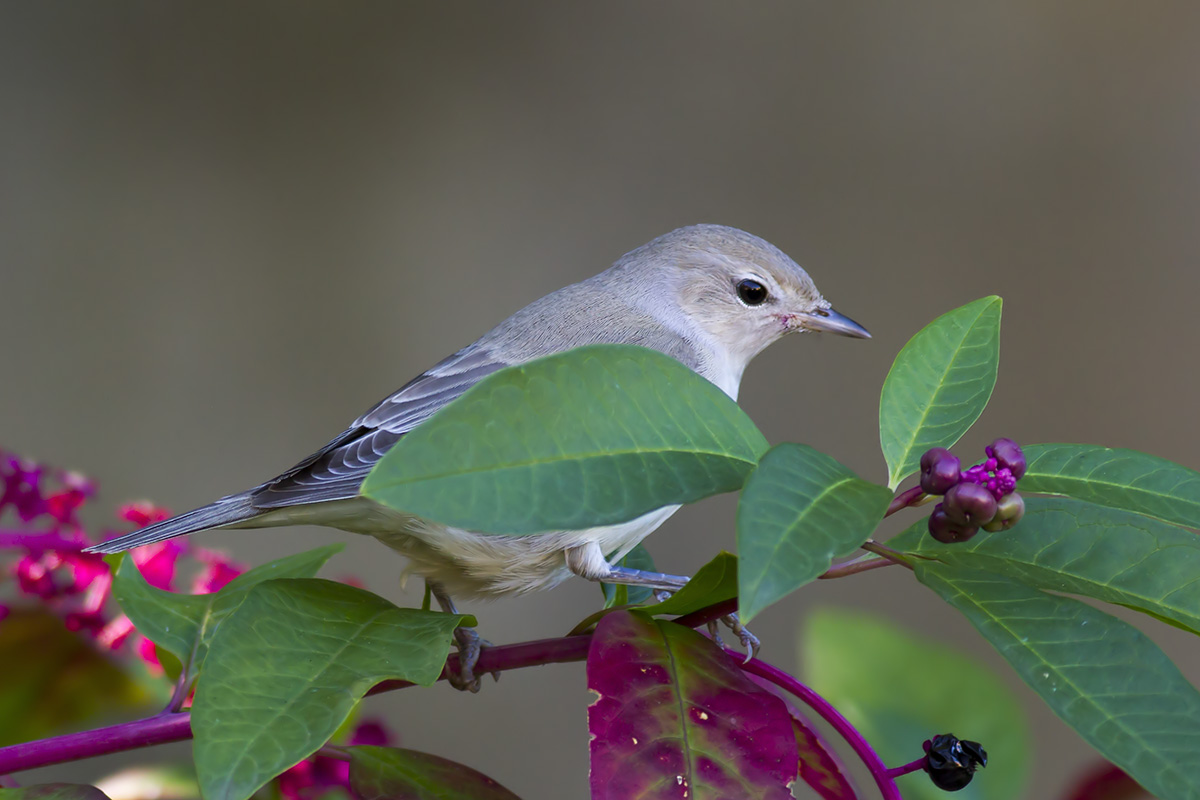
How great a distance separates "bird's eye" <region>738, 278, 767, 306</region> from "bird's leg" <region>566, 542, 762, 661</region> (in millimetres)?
809

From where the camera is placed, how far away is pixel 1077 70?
371cm

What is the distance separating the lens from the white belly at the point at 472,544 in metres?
→ 1.27

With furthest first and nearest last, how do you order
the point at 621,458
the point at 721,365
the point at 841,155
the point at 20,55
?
the point at 841,155 < the point at 20,55 < the point at 721,365 < the point at 621,458

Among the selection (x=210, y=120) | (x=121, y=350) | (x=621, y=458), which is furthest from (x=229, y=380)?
(x=621, y=458)

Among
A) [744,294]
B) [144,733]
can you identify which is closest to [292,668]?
[144,733]

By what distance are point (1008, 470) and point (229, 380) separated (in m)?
3.50

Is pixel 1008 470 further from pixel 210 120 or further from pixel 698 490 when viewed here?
pixel 210 120

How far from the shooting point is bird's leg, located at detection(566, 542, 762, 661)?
1.17 meters

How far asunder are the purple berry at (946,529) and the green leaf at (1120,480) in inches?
4.7

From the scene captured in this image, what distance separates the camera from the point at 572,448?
0.66 metres

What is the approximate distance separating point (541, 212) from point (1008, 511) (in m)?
3.36

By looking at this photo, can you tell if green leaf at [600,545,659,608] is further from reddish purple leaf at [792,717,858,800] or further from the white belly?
reddish purple leaf at [792,717,858,800]

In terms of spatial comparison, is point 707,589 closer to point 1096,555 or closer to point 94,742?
point 1096,555

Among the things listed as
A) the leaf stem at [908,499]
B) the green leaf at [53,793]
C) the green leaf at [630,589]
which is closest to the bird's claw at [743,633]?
the green leaf at [630,589]
